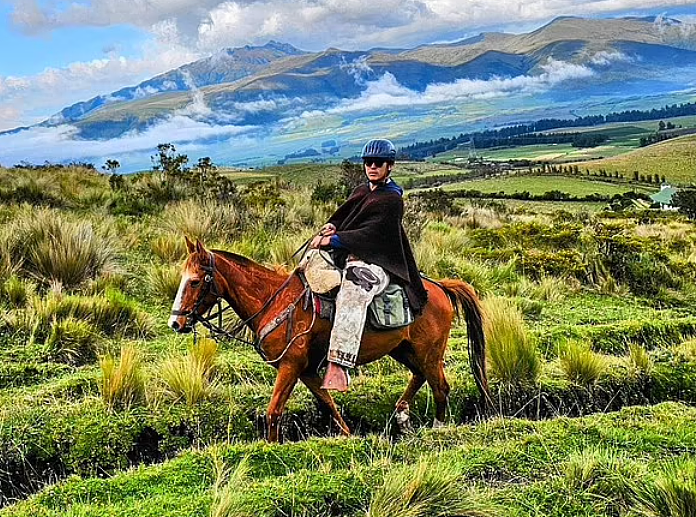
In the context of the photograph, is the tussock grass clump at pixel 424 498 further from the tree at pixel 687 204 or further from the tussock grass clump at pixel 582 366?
the tree at pixel 687 204

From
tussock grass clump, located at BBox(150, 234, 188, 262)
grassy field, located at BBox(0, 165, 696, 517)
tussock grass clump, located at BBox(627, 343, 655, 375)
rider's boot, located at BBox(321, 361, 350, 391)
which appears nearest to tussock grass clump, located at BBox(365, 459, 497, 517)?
grassy field, located at BBox(0, 165, 696, 517)

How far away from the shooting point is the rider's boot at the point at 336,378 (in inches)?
206

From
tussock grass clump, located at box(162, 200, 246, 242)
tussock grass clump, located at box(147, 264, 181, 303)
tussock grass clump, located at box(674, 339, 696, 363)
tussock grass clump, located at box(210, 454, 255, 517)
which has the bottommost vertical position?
tussock grass clump, located at box(674, 339, 696, 363)

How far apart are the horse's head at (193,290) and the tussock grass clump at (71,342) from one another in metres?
3.11

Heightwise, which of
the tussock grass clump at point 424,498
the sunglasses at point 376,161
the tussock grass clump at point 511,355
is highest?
the sunglasses at point 376,161

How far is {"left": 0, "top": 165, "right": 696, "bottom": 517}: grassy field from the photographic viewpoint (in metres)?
4.24

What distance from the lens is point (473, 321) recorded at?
6.42 metres

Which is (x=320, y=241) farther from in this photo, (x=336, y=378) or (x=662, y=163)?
(x=662, y=163)

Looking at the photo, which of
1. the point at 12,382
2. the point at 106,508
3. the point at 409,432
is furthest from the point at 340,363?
the point at 12,382

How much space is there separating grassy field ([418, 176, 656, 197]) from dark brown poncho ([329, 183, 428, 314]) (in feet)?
174

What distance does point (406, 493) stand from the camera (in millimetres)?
3965

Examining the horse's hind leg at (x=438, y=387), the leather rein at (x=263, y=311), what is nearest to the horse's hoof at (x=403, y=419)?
the horse's hind leg at (x=438, y=387)

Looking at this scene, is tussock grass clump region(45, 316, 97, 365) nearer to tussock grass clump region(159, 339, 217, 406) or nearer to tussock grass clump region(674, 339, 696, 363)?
tussock grass clump region(159, 339, 217, 406)

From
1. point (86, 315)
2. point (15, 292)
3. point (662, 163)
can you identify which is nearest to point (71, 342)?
point (86, 315)
